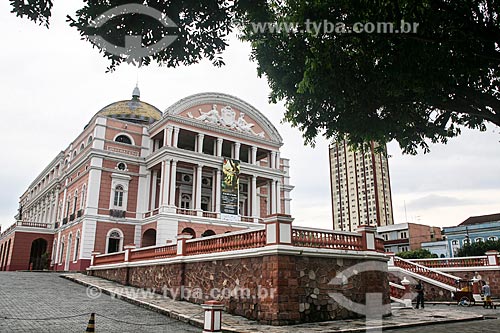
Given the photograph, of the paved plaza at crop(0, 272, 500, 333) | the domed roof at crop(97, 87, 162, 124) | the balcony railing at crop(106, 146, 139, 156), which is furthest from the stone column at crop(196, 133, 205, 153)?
the paved plaza at crop(0, 272, 500, 333)

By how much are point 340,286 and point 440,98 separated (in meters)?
5.64

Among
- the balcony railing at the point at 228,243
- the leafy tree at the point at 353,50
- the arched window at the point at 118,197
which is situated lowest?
the balcony railing at the point at 228,243

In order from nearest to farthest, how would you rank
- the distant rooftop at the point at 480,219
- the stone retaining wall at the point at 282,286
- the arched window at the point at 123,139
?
the stone retaining wall at the point at 282,286 < the arched window at the point at 123,139 < the distant rooftop at the point at 480,219

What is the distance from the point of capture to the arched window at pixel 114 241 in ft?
88.9

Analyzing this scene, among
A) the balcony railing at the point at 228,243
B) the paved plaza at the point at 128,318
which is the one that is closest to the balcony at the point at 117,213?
the paved plaza at the point at 128,318

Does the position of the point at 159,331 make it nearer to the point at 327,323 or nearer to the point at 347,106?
the point at 327,323

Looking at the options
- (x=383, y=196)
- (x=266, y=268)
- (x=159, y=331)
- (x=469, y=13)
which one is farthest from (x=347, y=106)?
(x=383, y=196)

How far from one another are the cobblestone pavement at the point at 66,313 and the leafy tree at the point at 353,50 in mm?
5883

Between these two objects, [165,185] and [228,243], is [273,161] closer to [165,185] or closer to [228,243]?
[165,185]

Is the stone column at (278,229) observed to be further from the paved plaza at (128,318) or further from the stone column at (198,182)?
the stone column at (198,182)

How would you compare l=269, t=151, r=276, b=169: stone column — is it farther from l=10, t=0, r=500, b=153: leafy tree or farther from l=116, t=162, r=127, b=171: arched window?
l=10, t=0, r=500, b=153: leafy tree

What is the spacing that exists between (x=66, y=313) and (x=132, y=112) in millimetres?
24363

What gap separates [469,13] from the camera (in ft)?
23.6

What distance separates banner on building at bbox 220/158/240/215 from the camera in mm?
28688
